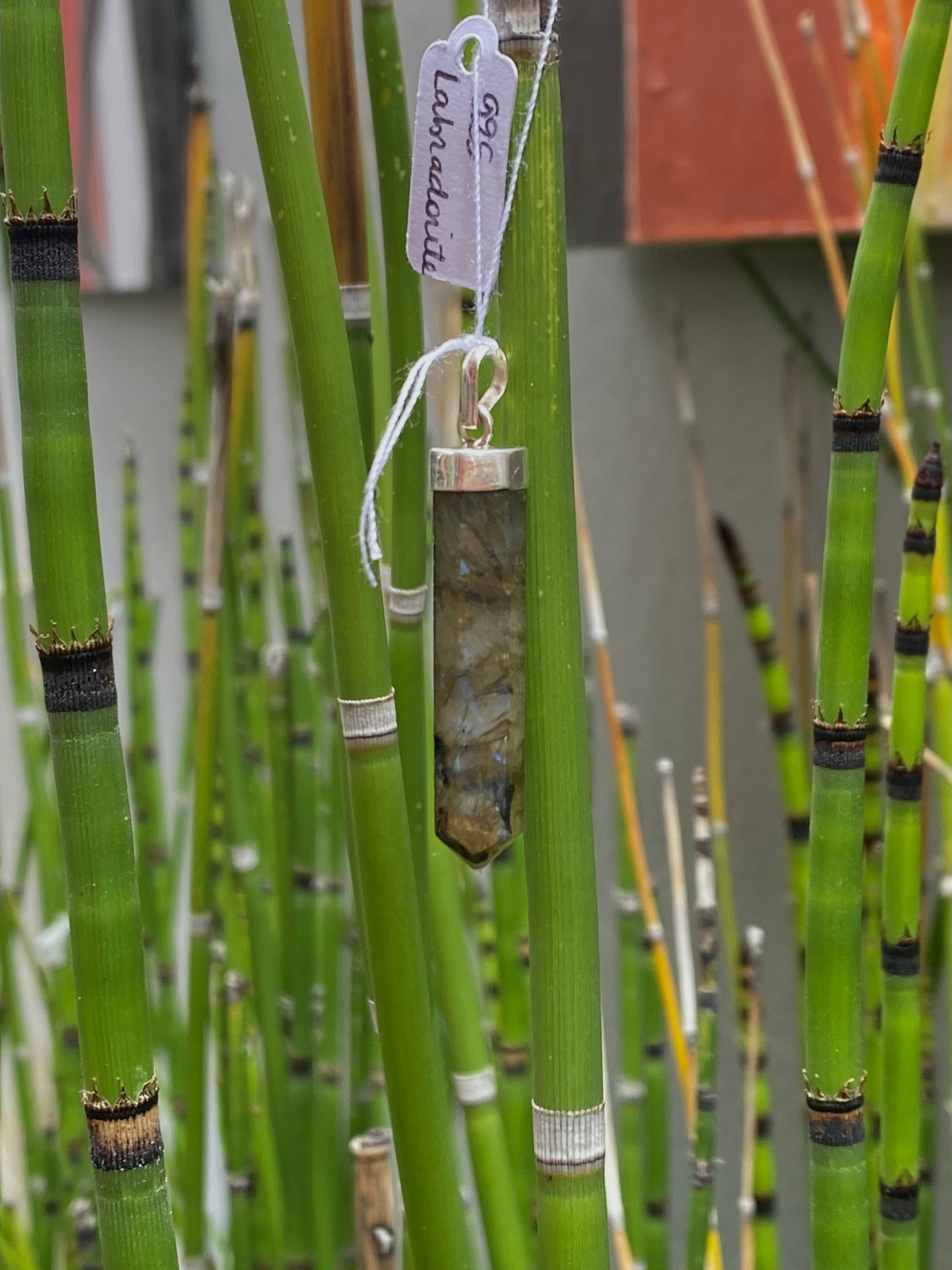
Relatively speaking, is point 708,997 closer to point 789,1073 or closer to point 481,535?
point 481,535

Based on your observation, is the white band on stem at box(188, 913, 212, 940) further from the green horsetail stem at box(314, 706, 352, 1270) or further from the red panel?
the red panel

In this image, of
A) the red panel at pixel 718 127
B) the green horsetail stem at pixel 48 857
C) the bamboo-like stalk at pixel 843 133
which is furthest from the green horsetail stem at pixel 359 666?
the red panel at pixel 718 127

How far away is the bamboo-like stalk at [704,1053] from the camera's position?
566 mm

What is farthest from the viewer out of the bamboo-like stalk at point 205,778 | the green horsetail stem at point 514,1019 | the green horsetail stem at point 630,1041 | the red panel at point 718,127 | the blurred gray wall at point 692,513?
the blurred gray wall at point 692,513

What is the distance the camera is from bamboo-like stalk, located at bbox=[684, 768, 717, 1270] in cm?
57

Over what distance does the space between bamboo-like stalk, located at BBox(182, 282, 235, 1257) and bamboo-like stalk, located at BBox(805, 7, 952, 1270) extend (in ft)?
0.79

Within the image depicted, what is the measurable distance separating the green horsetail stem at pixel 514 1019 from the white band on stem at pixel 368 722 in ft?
0.96

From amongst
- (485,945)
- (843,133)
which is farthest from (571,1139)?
(843,133)

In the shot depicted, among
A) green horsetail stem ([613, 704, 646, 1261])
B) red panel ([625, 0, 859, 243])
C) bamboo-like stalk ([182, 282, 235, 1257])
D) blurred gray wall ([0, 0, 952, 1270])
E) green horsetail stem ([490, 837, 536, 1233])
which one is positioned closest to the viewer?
bamboo-like stalk ([182, 282, 235, 1257])

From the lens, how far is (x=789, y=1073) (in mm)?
1255

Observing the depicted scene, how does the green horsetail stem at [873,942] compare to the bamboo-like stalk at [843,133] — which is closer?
the green horsetail stem at [873,942]

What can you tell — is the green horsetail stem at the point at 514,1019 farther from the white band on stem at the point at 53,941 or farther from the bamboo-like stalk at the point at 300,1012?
the white band on stem at the point at 53,941

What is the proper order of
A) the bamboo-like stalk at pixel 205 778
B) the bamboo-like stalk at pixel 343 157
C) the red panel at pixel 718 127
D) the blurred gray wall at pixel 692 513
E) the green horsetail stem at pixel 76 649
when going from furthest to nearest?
the blurred gray wall at pixel 692 513 < the red panel at pixel 718 127 < the bamboo-like stalk at pixel 205 778 < the bamboo-like stalk at pixel 343 157 < the green horsetail stem at pixel 76 649

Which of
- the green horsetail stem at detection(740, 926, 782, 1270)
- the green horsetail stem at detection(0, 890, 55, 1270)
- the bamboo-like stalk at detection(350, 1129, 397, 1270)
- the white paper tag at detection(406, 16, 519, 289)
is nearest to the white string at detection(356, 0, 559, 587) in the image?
the white paper tag at detection(406, 16, 519, 289)
